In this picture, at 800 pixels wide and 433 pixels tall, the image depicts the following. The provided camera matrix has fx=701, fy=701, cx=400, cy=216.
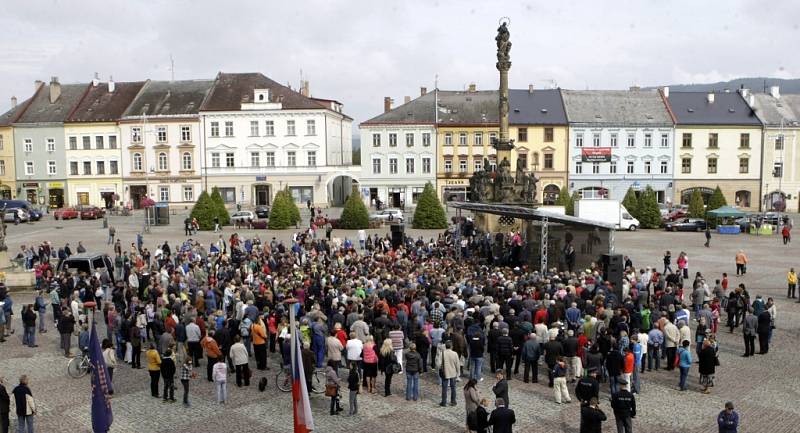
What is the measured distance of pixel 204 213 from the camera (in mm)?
45000

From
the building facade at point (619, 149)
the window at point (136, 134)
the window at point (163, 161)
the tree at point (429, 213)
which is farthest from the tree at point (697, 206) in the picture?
the window at point (136, 134)

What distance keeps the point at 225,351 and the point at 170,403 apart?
177 cm

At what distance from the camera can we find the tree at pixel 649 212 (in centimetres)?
4759

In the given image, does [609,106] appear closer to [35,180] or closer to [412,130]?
[412,130]

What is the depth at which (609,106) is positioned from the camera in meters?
64.9

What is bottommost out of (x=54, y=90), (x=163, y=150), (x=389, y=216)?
(x=389, y=216)

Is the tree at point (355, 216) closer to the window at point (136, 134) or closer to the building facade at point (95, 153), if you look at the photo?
the window at point (136, 134)

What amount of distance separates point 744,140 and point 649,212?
21.9 m

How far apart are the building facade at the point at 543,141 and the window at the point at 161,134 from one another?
3141 centimetres

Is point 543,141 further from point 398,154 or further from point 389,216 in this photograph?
point 389,216

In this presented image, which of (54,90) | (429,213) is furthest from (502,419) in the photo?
(54,90)

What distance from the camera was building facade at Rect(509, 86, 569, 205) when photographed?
209 feet

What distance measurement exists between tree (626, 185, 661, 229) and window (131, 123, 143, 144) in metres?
43.9

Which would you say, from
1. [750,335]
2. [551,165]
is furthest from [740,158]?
[750,335]
